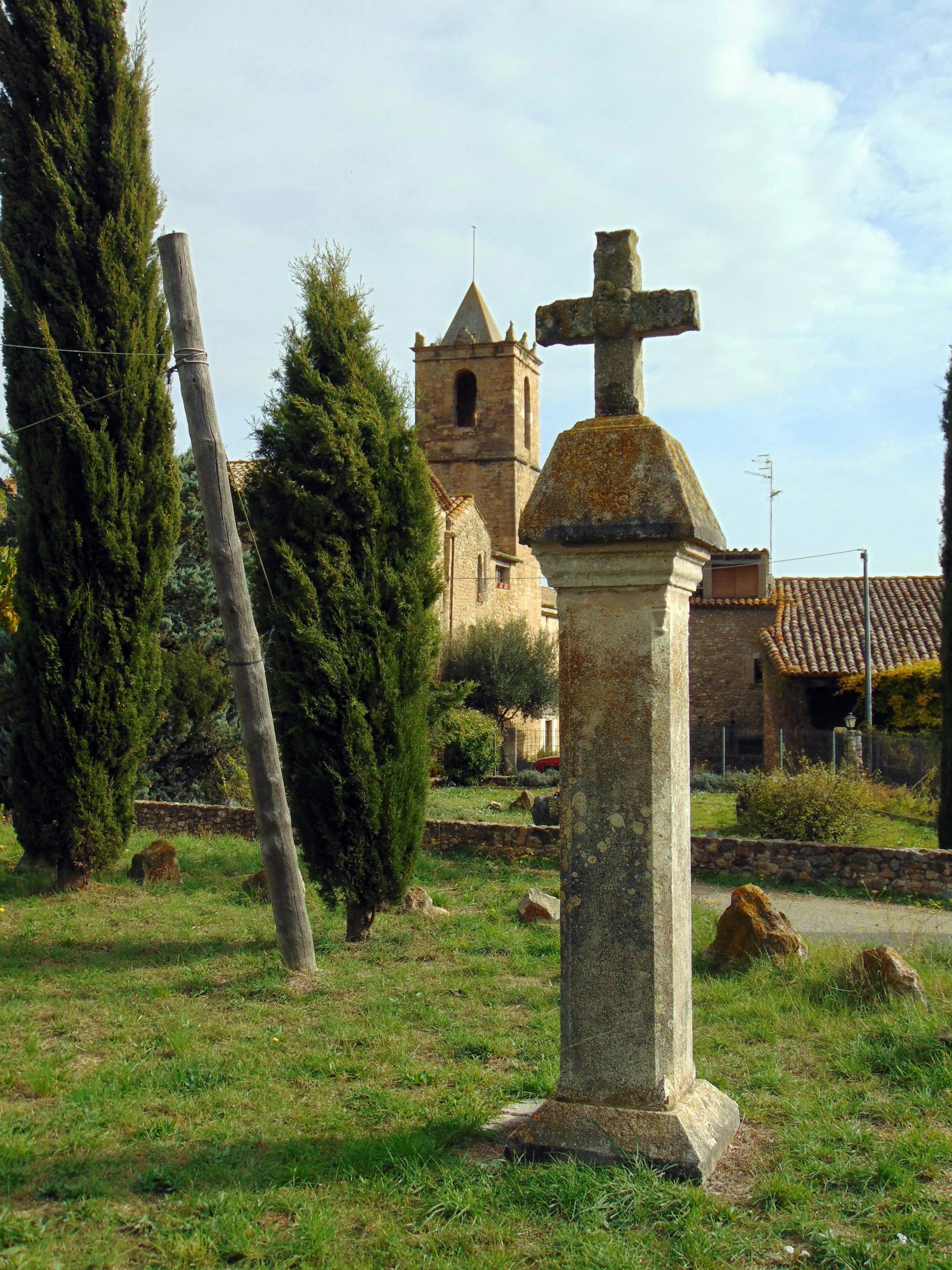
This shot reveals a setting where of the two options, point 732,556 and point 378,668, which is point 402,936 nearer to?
point 378,668

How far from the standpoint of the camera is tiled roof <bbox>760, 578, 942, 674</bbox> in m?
25.5

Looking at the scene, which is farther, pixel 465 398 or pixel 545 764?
pixel 465 398

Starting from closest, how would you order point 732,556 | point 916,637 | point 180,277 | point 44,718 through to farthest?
point 180,277, point 44,718, point 916,637, point 732,556

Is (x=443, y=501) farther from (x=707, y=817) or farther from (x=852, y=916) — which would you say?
(x=852, y=916)

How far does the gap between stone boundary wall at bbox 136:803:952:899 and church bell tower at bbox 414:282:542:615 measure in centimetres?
2411

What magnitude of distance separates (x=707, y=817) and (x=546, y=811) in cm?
355

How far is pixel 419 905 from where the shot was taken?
9.29m

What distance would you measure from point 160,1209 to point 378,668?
494cm

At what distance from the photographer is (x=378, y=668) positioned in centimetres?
831

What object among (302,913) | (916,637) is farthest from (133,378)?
(916,637)

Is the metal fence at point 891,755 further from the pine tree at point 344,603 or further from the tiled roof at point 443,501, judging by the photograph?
the tiled roof at point 443,501

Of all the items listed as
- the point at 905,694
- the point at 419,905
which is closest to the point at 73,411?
the point at 419,905

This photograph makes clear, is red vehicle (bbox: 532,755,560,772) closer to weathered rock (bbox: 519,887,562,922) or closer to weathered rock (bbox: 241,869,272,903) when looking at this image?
weathered rock (bbox: 241,869,272,903)

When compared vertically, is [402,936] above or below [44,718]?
below
